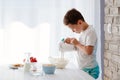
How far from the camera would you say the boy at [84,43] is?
2513 mm

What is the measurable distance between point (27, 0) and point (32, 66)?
1.32 metres

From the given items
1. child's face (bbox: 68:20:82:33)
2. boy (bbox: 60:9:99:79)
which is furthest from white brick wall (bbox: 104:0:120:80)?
child's face (bbox: 68:20:82:33)

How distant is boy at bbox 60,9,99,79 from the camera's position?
2513 millimetres

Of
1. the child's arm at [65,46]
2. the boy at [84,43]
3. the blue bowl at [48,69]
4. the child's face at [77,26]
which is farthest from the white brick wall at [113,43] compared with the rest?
the blue bowl at [48,69]

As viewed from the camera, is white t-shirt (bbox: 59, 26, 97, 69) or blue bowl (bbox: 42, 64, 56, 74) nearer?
blue bowl (bbox: 42, 64, 56, 74)

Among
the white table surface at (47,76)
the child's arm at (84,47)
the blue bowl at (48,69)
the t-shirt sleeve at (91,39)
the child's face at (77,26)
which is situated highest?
the child's face at (77,26)

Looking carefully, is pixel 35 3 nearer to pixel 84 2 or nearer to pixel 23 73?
pixel 84 2

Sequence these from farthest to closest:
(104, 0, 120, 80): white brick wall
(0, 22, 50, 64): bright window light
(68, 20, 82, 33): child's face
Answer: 1. (0, 22, 50, 64): bright window light
2. (68, 20, 82, 33): child's face
3. (104, 0, 120, 80): white brick wall

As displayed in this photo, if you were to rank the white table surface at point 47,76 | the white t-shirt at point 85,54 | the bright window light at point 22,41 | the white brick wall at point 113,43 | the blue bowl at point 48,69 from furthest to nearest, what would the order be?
1. the bright window light at point 22,41
2. the white t-shirt at point 85,54
3. the white brick wall at point 113,43
4. the blue bowl at point 48,69
5. the white table surface at point 47,76

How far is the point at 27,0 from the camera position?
3.43 metres

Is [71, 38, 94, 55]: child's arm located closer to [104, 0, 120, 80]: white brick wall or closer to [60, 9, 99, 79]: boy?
[60, 9, 99, 79]: boy

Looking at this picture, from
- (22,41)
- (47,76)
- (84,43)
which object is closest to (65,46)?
(84,43)

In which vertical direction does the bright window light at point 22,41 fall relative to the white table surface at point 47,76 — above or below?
above

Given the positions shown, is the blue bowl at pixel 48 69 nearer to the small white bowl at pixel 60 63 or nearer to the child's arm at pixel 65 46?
the small white bowl at pixel 60 63
